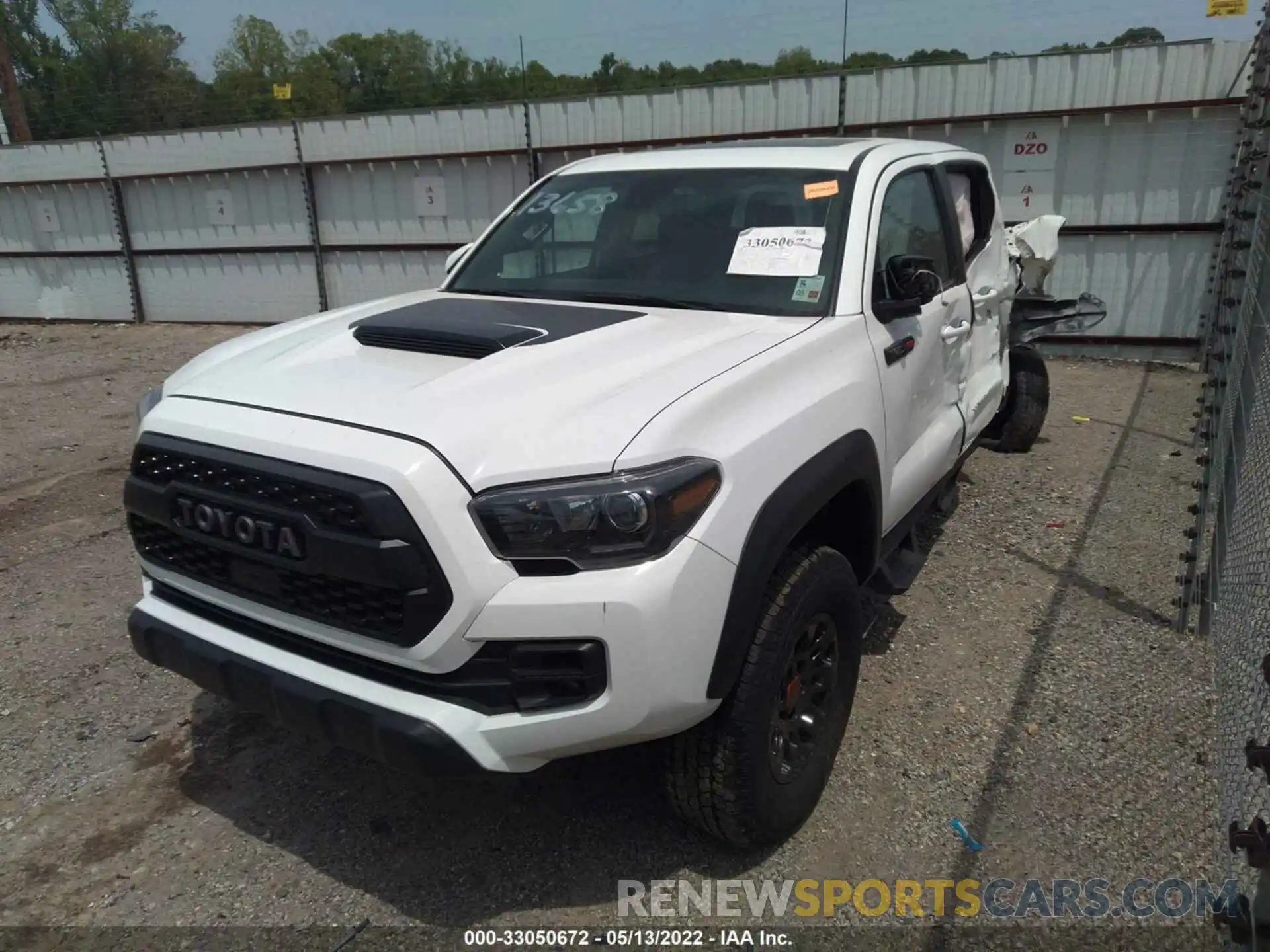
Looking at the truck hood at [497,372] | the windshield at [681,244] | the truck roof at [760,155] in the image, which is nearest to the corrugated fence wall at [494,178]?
the truck roof at [760,155]

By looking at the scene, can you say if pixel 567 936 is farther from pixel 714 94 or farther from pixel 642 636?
pixel 714 94

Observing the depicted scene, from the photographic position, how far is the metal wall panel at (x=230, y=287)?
13.1 metres

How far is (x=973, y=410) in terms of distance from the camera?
4332 mm

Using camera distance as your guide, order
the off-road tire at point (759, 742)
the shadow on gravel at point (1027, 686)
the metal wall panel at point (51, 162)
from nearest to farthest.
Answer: the off-road tire at point (759, 742) → the shadow on gravel at point (1027, 686) → the metal wall panel at point (51, 162)

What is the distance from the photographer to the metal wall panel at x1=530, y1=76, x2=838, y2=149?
973 cm

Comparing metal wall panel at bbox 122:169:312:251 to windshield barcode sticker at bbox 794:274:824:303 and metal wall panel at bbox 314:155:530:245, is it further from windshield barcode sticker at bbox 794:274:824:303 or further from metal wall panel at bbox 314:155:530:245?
windshield barcode sticker at bbox 794:274:824:303

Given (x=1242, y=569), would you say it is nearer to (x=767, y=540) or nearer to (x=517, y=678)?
(x=767, y=540)

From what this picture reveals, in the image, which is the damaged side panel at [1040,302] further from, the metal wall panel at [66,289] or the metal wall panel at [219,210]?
the metal wall panel at [66,289]

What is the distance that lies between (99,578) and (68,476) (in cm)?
212

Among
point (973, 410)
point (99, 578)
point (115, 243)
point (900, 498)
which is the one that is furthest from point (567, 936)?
point (115, 243)

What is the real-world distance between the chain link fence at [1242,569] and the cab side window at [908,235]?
3.96 feet

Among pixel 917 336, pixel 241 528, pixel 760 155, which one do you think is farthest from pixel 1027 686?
pixel 241 528

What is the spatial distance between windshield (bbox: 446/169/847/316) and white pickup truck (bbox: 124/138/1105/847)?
0.05 ft

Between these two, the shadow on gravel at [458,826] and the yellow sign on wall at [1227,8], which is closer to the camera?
the shadow on gravel at [458,826]
